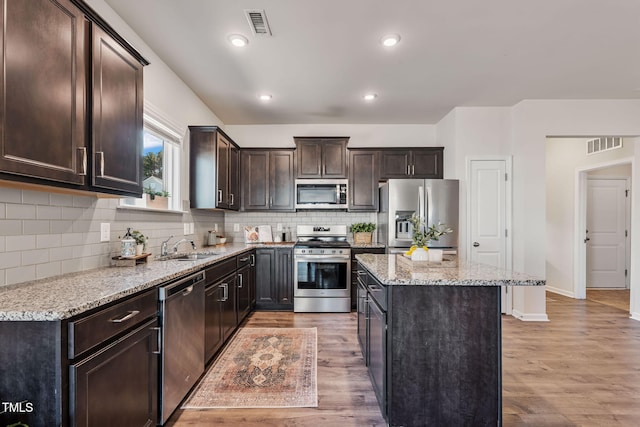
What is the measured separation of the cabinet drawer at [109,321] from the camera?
3.69ft

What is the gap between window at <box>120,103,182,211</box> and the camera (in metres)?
2.74

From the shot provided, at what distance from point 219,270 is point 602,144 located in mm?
5892

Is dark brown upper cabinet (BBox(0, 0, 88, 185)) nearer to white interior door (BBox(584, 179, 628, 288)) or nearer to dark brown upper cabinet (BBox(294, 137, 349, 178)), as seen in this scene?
dark brown upper cabinet (BBox(294, 137, 349, 178))

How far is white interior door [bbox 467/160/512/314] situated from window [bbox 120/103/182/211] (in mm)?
3713

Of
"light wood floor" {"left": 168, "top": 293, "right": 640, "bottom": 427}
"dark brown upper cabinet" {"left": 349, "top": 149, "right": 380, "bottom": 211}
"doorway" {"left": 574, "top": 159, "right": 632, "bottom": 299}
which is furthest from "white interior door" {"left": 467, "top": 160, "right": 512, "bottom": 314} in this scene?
"doorway" {"left": 574, "top": 159, "right": 632, "bottom": 299}

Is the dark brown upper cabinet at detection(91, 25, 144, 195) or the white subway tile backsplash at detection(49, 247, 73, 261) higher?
the dark brown upper cabinet at detection(91, 25, 144, 195)

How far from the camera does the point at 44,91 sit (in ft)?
4.35

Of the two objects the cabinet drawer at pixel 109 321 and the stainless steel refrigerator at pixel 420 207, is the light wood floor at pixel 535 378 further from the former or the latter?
the stainless steel refrigerator at pixel 420 207

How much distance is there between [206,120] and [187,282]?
274 centimetres

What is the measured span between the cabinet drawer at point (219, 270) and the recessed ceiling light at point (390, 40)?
239 cm

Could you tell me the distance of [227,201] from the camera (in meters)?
3.96

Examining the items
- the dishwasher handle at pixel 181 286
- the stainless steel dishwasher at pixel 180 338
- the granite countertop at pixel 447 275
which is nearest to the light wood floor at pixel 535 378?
the stainless steel dishwasher at pixel 180 338

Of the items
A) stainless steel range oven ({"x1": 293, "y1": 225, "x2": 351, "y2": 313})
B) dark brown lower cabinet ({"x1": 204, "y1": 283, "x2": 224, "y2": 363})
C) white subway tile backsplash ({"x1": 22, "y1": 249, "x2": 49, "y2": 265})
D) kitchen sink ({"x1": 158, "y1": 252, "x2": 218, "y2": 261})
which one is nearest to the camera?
white subway tile backsplash ({"x1": 22, "y1": 249, "x2": 49, "y2": 265})

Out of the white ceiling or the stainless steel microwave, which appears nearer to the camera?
the white ceiling
